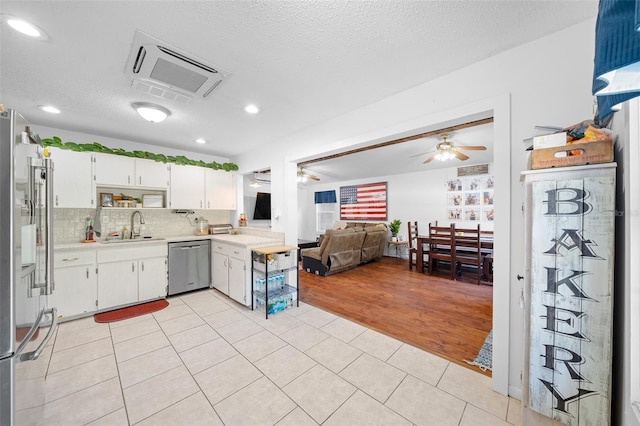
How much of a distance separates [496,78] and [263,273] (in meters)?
3.20

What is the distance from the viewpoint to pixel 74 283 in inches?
112

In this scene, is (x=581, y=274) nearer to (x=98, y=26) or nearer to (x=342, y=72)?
(x=342, y=72)

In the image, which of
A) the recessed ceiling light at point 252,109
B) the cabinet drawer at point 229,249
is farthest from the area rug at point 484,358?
the recessed ceiling light at point 252,109

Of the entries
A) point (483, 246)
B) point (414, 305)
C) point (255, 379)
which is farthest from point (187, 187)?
point (483, 246)

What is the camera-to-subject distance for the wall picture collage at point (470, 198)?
5.41 m

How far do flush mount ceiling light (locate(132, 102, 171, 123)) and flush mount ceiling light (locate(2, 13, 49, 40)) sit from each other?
0.94 m

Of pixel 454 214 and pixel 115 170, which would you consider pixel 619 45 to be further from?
pixel 454 214

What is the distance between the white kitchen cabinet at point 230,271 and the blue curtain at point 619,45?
10.6 feet

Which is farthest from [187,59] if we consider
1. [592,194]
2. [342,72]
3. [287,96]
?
[592,194]

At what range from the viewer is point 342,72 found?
1.96 m

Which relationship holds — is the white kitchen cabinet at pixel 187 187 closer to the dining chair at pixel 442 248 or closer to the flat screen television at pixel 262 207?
the flat screen television at pixel 262 207

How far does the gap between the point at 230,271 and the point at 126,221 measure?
189 centimetres

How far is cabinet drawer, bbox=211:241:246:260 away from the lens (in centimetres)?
326

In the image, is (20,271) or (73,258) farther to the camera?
(73,258)
